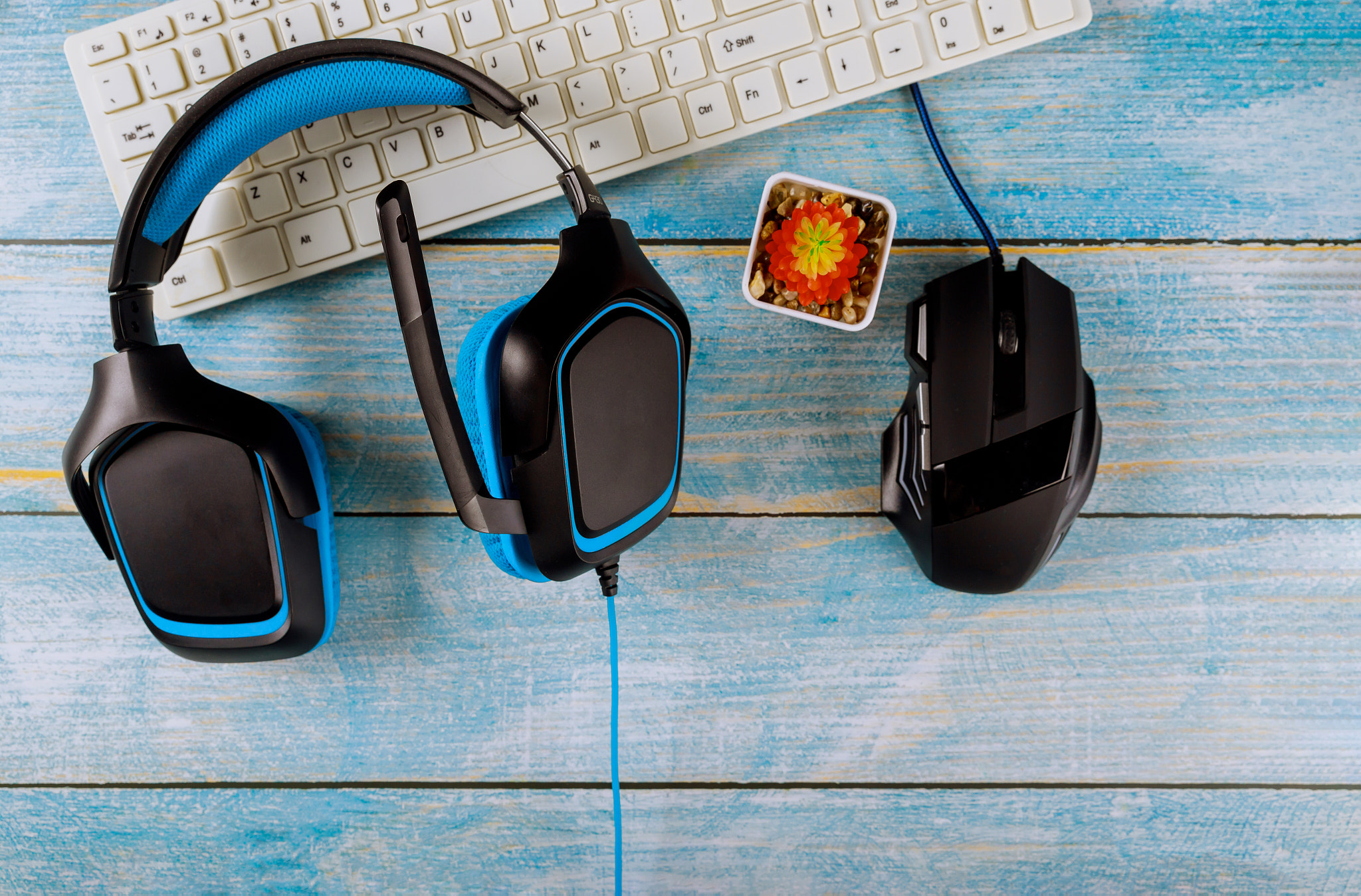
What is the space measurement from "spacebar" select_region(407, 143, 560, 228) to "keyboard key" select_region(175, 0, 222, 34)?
0.51 ft

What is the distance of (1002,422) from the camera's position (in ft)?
1.54

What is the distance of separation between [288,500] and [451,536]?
0.41 feet

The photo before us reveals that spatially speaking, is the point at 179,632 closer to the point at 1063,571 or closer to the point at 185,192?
the point at 185,192

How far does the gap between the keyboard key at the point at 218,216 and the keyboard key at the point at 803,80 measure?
371 millimetres

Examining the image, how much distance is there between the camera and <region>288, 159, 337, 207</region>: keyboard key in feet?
1.62

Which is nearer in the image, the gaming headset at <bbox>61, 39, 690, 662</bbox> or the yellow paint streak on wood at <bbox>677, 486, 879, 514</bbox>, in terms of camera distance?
the gaming headset at <bbox>61, 39, 690, 662</bbox>

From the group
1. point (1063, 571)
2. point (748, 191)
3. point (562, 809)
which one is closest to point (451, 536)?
point (562, 809)

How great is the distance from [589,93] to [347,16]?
162 millimetres

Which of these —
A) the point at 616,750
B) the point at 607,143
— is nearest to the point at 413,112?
the point at 607,143

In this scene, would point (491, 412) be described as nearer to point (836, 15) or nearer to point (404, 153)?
point (404, 153)

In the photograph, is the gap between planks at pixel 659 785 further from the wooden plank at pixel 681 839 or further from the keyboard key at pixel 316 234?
the keyboard key at pixel 316 234

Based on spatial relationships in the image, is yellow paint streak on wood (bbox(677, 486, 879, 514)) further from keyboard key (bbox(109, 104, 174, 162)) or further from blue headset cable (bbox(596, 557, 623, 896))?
keyboard key (bbox(109, 104, 174, 162))

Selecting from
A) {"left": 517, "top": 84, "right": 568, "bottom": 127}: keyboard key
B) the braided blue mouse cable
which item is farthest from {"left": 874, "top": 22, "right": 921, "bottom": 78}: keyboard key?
the braided blue mouse cable

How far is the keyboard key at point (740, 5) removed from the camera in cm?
48
